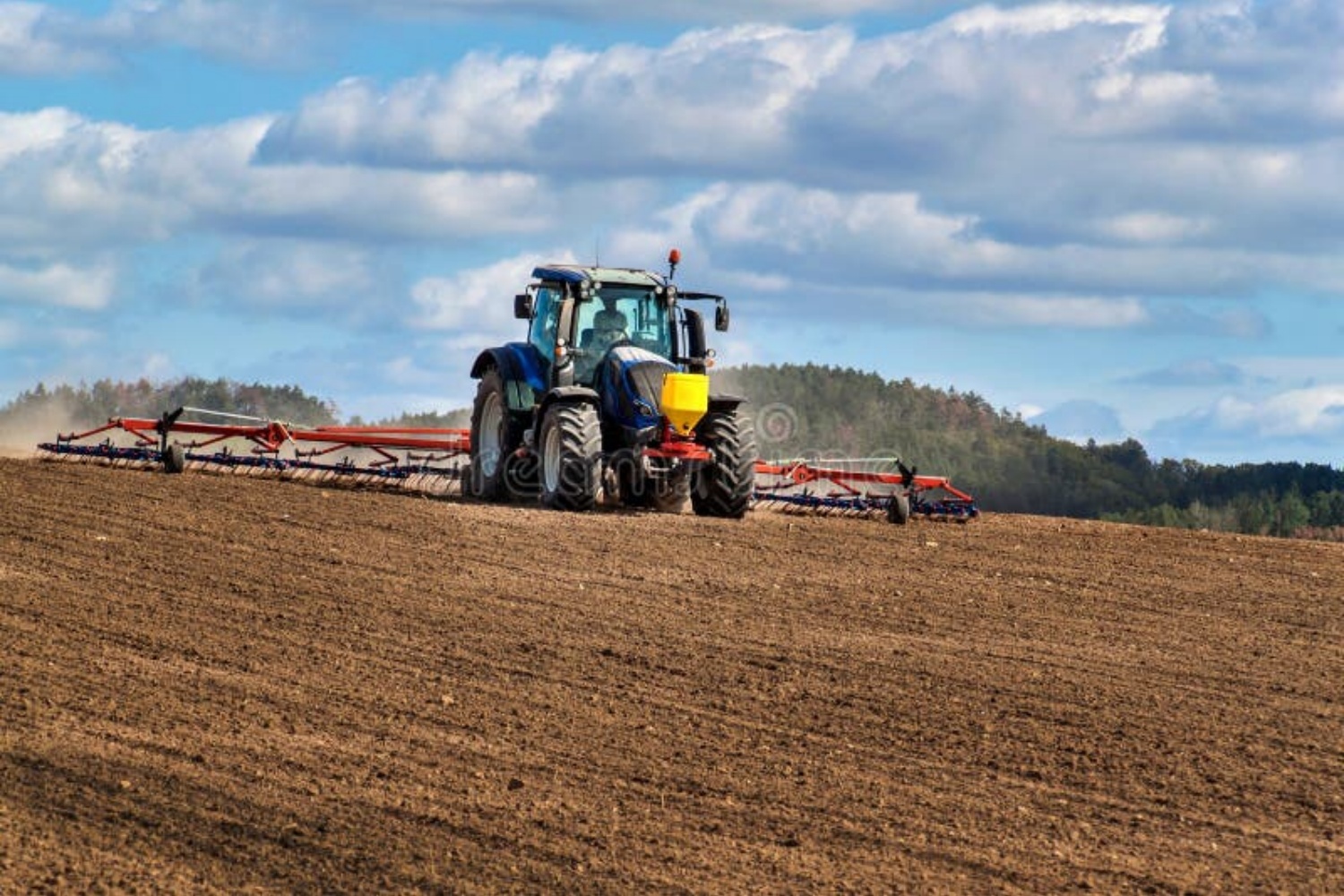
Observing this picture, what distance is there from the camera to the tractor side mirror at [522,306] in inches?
709

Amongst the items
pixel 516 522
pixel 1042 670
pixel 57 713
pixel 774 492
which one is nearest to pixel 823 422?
pixel 774 492

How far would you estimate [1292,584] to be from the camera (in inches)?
640

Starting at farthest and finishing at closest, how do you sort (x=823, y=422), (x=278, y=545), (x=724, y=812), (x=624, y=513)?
(x=823, y=422) < (x=624, y=513) < (x=278, y=545) < (x=724, y=812)

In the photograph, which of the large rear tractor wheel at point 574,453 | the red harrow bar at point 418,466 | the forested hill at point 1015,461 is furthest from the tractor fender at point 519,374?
the forested hill at point 1015,461

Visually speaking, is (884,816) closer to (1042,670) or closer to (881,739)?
(881,739)

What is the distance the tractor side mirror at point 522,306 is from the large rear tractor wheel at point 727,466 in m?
1.92

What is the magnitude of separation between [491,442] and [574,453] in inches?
112

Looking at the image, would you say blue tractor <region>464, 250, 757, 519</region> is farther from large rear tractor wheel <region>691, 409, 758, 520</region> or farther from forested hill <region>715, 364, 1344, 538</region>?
forested hill <region>715, 364, 1344, 538</region>

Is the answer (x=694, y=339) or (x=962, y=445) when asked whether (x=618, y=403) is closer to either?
(x=694, y=339)

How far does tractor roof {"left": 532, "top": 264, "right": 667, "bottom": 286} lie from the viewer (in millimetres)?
18000

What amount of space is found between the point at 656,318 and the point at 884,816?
1082 centimetres

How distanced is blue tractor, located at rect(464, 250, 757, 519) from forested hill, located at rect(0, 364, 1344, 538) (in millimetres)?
9091

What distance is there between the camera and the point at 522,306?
18.0m

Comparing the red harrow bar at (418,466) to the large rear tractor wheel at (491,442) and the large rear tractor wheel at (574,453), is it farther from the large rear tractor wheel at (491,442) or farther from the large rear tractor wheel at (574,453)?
the large rear tractor wheel at (574,453)
